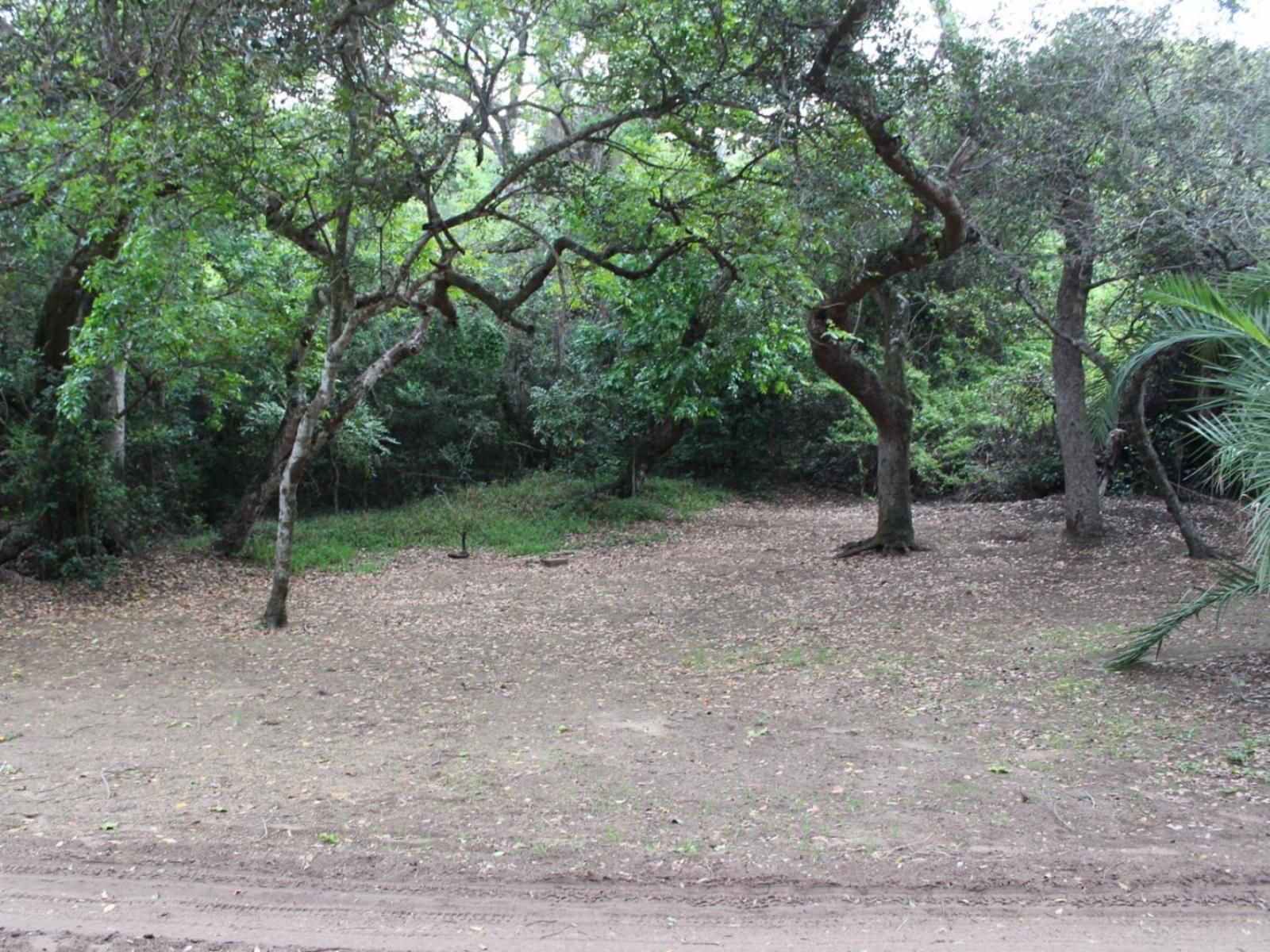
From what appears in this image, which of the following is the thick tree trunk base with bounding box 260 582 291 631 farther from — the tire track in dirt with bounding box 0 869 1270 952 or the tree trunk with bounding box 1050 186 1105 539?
the tree trunk with bounding box 1050 186 1105 539

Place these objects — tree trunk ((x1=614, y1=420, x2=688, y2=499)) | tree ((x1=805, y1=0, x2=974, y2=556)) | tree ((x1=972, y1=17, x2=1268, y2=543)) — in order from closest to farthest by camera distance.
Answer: tree ((x1=805, y1=0, x2=974, y2=556)), tree ((x1=972, y1=17, x2=1268, y2=543)), tree trunk ((x1=614, y1=420, x2=688, y2=499))

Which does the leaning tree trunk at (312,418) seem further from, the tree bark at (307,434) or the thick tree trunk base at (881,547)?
the thick tree trunk base at (881,547)

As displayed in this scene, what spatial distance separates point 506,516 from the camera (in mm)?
18078

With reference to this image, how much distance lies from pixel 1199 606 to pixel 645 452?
12.9 meters

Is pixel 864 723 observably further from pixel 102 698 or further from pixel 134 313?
pixel 134 313

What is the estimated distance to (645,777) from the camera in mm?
5543

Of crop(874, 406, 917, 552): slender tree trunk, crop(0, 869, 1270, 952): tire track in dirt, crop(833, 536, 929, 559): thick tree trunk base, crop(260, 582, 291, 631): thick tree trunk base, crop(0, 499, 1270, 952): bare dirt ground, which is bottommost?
crop(0, 869, 1270, 952): tire track in dirt

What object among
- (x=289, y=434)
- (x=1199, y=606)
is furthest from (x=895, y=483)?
(x=289, y=434)

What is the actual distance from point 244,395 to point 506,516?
5.11 meters

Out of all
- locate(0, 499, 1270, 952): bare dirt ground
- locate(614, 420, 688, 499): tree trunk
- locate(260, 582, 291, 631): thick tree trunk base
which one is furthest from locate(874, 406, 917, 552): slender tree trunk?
locate(260, 582, 291, 631): thick tree trunk base

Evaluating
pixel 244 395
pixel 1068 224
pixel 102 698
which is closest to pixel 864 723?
pixel 102 698

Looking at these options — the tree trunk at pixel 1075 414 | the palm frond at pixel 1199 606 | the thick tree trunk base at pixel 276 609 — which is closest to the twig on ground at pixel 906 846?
the palm frond at pixel 1199 606

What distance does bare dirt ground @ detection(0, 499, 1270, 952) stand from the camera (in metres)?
3.95

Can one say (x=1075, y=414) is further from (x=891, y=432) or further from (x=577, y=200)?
(x=577, y=200)
